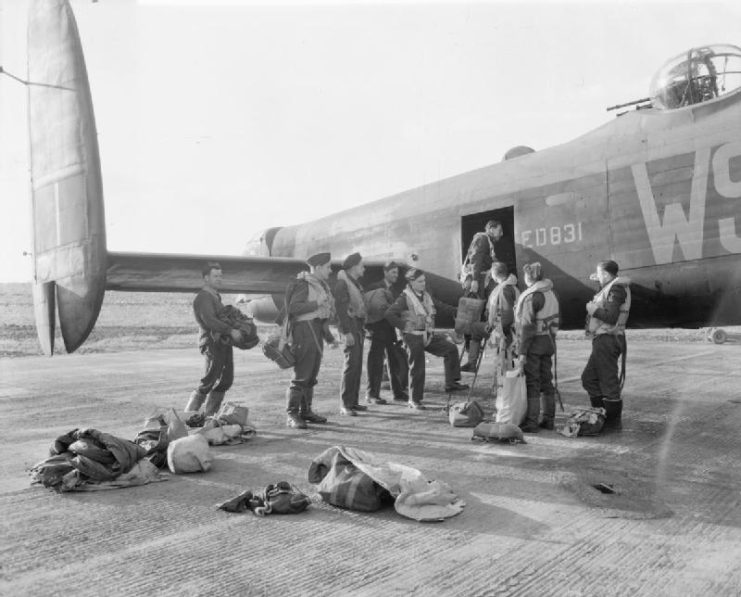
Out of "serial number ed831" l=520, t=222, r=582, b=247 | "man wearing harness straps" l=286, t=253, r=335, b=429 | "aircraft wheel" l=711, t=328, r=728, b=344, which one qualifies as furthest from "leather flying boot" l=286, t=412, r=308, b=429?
"aircraft wheel" l=711, t=328, r=728, b=344

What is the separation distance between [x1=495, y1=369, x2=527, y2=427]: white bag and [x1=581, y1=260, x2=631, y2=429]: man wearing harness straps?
35.8 inches

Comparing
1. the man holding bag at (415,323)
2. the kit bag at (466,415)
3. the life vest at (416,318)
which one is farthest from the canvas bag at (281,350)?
the kit bag at (466,415)

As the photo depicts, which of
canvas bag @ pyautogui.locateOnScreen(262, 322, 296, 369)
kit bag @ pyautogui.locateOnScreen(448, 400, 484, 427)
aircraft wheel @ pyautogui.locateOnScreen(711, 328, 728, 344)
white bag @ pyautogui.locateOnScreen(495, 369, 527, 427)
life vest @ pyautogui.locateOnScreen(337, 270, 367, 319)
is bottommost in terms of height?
aircraft wheel @ pyautogui.locateOnScreen(711, 328, 728, 344)

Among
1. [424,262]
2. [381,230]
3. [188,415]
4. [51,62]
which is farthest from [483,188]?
[51,62]

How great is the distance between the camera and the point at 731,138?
21.0 ft

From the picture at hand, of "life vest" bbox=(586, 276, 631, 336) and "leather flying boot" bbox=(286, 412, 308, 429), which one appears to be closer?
"life vest" bbox=(586, 276, 631, 336)

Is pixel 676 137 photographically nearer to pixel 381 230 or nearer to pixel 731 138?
pixel 731 138

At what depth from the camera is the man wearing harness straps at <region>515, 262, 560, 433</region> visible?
261 inches

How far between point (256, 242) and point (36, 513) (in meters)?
11.0

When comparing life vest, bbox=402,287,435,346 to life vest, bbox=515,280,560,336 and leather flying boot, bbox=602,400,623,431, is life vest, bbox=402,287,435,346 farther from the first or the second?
leather flying boot, bbox=602,400,623,431

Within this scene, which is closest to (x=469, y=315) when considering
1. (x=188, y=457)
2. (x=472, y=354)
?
→ (x=472, y=354)

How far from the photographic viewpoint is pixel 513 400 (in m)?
6.32

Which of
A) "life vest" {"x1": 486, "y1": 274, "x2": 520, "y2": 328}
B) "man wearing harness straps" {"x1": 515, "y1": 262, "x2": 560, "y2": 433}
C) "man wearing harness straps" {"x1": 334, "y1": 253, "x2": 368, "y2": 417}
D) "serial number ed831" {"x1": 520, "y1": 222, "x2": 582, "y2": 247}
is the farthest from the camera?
"man wearing harness straps" {"x1": 334, "y1": 253, "x2": 368, "y2": 417}

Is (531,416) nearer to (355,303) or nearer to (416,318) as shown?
(416,318)
